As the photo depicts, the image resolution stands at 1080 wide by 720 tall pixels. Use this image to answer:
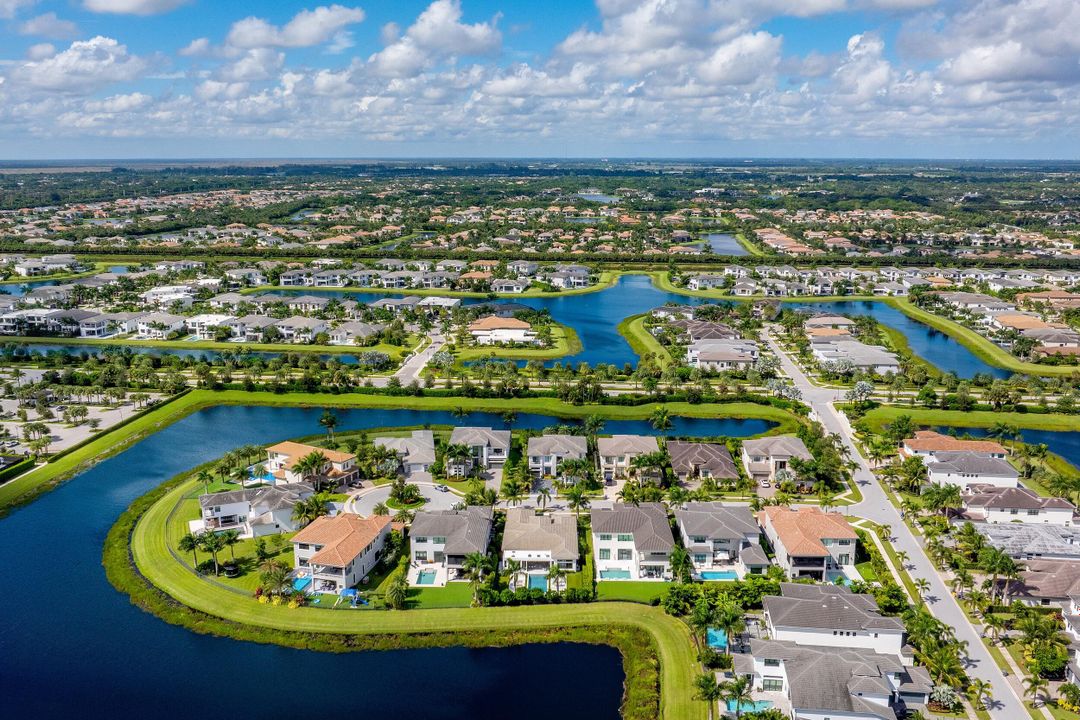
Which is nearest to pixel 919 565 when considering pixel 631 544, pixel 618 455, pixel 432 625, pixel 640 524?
pixel 640 524

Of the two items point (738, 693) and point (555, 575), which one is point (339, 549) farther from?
point (738, 693)

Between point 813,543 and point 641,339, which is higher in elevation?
point 641,339

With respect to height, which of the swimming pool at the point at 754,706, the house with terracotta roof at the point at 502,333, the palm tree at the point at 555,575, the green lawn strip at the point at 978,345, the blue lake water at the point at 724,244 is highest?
the blue lake water at the point at 724,244

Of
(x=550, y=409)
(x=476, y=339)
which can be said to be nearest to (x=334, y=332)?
(x=476, y=339)

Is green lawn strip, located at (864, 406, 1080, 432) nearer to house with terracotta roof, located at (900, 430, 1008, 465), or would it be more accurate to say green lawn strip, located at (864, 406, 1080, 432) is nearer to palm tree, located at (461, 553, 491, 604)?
house with terracotta roof, located at (900, 430, 1008, 465)

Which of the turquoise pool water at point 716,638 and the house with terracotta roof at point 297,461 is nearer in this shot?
the turquoise pool water at point 716,638

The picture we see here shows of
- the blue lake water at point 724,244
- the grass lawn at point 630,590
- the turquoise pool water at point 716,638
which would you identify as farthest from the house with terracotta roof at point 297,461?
the blue lake water at point 724,244

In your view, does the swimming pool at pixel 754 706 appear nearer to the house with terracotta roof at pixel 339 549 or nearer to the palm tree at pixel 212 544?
the house with terracotta roof at pixel 339 549
